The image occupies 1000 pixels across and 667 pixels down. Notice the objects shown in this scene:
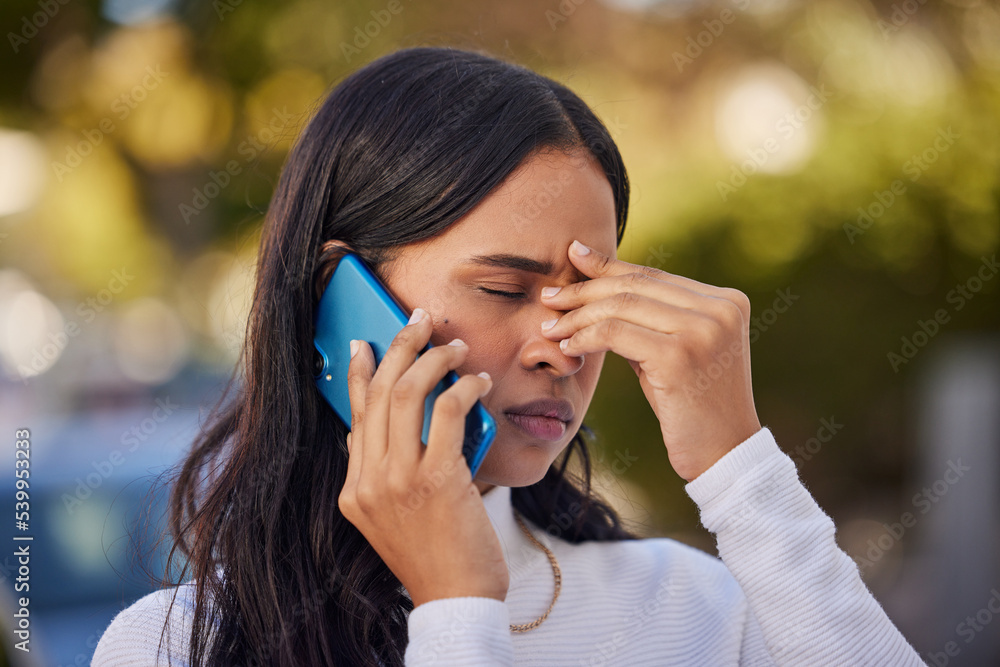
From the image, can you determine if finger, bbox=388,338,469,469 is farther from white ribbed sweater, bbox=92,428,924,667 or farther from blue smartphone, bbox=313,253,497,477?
white ribbed sweater, bbox=92,428,924,667

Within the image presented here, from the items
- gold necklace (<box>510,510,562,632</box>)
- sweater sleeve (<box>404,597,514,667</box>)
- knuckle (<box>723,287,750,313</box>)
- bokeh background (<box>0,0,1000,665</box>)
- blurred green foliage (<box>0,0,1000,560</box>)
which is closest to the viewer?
sweater sleeve (<box>404,597,514,667</box>)

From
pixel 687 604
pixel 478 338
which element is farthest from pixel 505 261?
pixel 687 604

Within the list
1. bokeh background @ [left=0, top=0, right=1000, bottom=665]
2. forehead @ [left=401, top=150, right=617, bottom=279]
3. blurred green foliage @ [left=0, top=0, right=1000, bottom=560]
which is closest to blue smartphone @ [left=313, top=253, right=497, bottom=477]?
forehead @ [left=401, top=150, right=617, bottom=279]

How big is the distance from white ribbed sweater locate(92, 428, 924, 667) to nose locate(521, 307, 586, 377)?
37cm

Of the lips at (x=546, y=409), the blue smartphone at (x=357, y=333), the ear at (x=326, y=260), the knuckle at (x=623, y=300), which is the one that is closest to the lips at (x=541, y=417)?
the lips at (x=546, y=409)

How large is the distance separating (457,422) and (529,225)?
45cm

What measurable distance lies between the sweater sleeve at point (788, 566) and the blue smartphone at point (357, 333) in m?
0.48

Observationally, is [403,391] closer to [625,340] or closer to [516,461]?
[516,461]

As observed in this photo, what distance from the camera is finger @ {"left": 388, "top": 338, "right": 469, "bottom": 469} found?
146 centimetres

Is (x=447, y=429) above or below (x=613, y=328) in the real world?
below

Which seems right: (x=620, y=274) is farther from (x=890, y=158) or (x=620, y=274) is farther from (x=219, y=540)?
(x=890, y=158)

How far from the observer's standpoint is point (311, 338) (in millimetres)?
1835

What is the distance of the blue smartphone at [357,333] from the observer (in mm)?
1550

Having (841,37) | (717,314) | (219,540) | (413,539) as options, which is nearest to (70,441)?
(219,540)
